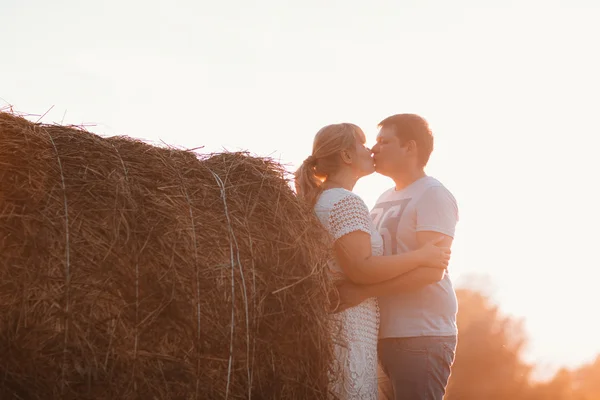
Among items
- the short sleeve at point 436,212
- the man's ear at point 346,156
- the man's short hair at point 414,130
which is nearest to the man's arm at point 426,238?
the short sleeve at point 436,212

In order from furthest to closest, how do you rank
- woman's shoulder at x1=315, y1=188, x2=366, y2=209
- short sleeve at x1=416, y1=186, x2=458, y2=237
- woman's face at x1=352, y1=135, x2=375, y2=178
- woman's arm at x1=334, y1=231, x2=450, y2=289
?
1. woman's face at x1=352, y1=135, x2=375, y2=178
2. short sleeve at x1=416, y1=186, x2=458, y2=237
3. woman's shoulder at x1=315, y1=188, x2=366, y2=209
4. woman's arm at x1=334, y1=231, x2=450, y2=289

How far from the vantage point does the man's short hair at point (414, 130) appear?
15.7 ft

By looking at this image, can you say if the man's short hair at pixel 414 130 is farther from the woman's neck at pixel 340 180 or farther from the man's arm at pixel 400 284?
the man's arm at pixel 400 284

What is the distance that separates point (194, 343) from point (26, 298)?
688mm

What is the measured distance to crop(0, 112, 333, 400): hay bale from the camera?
2945 millimetres

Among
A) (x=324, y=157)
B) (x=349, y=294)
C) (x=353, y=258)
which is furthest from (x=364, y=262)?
(x=324, y=157)

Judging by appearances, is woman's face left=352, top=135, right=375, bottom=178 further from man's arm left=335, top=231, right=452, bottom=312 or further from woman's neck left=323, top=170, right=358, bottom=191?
man's arm left=335, top=231, right=452, bottom=312

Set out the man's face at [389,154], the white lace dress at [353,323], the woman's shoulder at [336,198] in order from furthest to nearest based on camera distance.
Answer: the man's face at [389,154] < the woman's shoulder at [336,198] < the white lace dress at [353,323]

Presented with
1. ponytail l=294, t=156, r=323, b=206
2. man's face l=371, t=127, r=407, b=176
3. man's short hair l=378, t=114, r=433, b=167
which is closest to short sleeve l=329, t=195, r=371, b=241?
ponytail l=294, t=156, r=323, b=206

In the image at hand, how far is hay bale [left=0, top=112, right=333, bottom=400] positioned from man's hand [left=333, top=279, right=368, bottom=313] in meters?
0.32

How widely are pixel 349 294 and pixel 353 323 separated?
152 millimetres

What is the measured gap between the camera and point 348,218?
4066 mm

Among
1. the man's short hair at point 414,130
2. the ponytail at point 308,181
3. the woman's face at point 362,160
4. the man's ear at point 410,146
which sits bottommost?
the ponytail at point 308,181

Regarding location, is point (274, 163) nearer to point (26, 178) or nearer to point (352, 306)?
point (352, 306)
